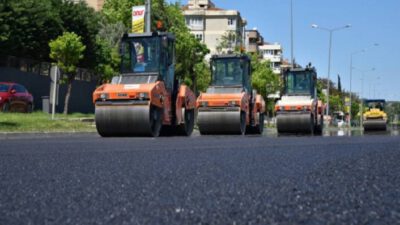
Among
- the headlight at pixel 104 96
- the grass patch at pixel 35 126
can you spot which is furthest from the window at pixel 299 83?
the headlight at pixel 104 96

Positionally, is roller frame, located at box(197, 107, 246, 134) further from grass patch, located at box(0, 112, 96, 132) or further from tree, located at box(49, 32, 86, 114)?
tree, located at box(49, 32, 86, 114)

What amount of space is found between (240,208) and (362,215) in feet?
2.26

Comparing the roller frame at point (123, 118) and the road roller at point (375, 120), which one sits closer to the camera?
the roller frame at point (123, 118)

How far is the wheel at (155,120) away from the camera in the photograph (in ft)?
56.9

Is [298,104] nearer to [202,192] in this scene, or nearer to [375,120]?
[375,120]

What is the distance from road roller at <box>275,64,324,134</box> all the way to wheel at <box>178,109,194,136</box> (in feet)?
18.1

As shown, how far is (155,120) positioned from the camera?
1772 centimetres

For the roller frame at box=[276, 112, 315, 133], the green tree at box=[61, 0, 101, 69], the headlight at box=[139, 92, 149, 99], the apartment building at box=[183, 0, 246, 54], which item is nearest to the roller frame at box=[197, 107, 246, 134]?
the headlight at box=[139, 92, 149, 99]

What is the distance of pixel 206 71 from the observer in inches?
2290

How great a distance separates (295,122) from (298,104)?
766mm

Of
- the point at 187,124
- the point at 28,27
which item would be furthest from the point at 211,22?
the point at 187,124

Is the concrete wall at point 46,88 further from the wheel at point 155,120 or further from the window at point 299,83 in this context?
the wheel at point 155,120

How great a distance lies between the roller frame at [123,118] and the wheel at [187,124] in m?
3.02

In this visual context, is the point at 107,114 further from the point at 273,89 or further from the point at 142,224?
the point at 273,89
